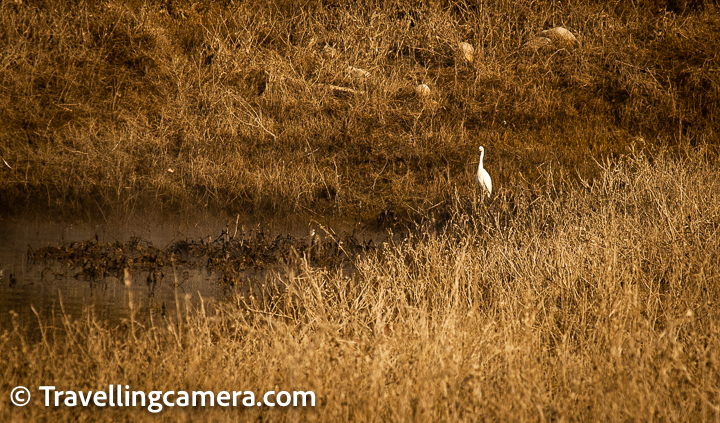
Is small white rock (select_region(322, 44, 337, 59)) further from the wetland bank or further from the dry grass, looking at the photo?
the dry grass

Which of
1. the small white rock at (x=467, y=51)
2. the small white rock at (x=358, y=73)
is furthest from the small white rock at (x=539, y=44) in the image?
the small white rock at (x=358, y=73)

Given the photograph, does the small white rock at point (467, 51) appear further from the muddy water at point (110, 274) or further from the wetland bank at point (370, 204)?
the muddy water at point (110, 274)

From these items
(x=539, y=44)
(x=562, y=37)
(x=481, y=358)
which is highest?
(x=562, y=37)

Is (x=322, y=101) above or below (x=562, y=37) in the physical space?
below

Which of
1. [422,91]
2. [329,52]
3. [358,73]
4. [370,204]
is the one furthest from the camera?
[329,52]

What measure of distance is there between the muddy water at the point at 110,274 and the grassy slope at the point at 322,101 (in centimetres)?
48

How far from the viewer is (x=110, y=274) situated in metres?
7.53

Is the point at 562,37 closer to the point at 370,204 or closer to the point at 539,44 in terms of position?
the point at 539,44

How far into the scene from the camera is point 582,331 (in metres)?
4.74

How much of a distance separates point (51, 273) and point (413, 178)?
5583 mm

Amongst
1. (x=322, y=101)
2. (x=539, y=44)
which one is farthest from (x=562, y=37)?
(x=322, y=101)

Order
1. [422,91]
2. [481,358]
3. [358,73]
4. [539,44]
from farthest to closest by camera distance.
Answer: [539,44] < [358,73] < [422,91] < [481,358]

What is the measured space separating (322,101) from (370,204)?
3177 millimetres

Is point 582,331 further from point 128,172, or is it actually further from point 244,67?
point 244,67
